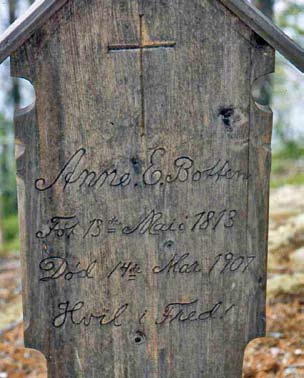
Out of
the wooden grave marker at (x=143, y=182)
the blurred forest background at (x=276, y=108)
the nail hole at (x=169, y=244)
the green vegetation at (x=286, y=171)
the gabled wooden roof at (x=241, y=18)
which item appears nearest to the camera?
the gabled wooden roof at (x=241, y=18)

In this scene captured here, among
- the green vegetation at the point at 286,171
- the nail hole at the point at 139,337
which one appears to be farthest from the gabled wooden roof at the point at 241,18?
the green vegetation at the point at 286,171

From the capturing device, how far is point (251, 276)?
83.8 inches

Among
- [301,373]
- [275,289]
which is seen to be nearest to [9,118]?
[275,289]

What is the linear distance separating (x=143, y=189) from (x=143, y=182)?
0.09 feet

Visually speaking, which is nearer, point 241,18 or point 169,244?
point 241,18

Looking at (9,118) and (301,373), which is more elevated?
(9,118)

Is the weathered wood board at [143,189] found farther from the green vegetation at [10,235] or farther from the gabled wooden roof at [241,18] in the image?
the green vegetation at [10,235]

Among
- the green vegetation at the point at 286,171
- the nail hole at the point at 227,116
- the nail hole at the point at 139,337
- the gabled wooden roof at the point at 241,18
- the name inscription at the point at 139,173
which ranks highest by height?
the gabled wooden roof at the point at 241,18

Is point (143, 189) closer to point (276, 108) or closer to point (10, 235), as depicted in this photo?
point (276, 108)

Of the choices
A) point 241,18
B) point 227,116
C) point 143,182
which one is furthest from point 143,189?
point 241,18

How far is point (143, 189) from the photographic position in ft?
6.59

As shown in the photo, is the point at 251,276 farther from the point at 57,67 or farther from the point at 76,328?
the point at 57,67

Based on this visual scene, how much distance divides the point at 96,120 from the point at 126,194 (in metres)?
0.30

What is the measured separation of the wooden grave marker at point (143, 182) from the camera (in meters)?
1.89
